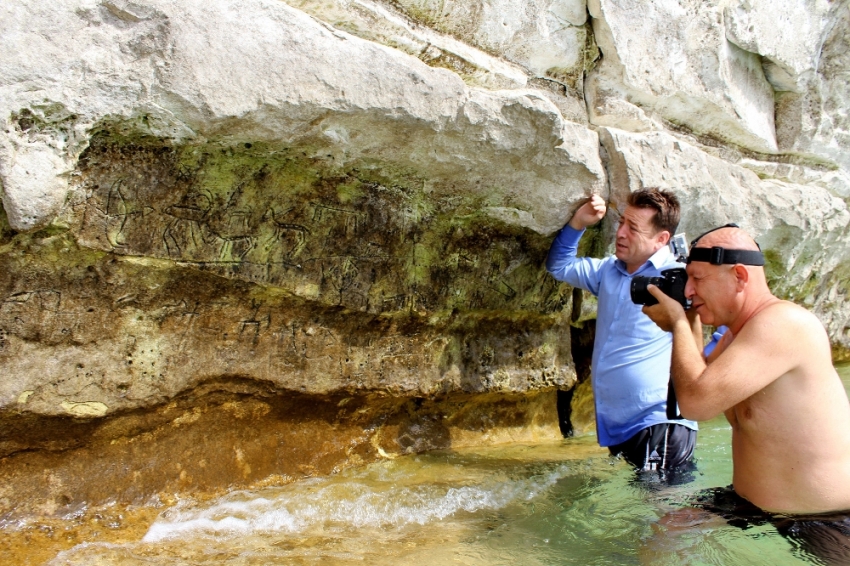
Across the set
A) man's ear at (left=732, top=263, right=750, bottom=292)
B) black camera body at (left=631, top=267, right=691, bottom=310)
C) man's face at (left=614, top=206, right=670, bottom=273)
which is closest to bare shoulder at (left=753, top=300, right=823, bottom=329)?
man's ear at (left=732, top=263, right=750, bottom=292)

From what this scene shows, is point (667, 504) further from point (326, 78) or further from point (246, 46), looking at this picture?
point (246, 46)

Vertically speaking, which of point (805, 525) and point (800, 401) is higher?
point (800, 401)

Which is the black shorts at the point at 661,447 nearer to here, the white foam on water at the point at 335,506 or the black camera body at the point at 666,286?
the white foam on water at the point at 335,506

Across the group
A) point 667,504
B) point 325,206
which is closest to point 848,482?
point 667,504

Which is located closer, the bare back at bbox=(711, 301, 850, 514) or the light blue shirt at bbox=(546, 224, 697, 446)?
the bare back at bbox=(711, 301, 850, 514)

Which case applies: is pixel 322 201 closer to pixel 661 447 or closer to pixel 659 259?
pixel 659 259

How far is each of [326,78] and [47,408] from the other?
155 cm

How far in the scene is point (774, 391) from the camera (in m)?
2.21

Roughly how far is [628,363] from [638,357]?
0.05 meters

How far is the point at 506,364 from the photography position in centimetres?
350

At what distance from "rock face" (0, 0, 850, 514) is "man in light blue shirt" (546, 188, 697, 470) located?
0.32 meters

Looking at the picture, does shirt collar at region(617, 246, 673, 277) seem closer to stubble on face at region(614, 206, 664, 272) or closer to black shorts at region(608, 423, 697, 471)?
stubble on face at region(614, 206, 664, 272)

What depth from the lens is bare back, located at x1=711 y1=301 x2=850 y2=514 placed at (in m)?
2.14

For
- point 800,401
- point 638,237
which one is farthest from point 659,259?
point 800,401
